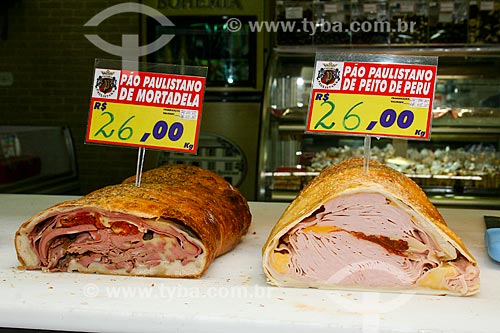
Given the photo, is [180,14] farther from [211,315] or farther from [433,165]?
[211,315]

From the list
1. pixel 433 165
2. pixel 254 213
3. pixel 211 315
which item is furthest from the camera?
pixel 433 165

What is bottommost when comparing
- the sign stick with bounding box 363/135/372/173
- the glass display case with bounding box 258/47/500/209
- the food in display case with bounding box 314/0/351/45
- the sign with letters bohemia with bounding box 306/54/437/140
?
the glass display case with bounding box 258/47/500/209

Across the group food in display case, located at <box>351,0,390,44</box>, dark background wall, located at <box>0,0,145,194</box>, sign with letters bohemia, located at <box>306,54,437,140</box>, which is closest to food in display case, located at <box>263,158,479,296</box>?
sign with letters bohemia, located at <box>306,54,437,140</box>

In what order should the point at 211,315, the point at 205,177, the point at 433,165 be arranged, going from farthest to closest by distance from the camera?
1. the point at 433,165
2. the point at 205,177
3. the point at 211,315

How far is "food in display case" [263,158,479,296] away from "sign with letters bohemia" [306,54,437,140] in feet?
0.59

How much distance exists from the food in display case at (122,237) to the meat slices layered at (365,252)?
25 centimetres

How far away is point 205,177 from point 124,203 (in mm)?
550

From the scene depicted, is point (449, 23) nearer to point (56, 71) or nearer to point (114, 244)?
point (114, 244)

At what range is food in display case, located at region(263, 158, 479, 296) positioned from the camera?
1829 mm

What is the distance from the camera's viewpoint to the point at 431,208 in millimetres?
2020

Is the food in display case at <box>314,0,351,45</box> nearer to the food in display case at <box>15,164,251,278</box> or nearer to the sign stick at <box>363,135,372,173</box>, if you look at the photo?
the sign stick at <box>363,135,372,173</box>

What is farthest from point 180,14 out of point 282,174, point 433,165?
point 433,165

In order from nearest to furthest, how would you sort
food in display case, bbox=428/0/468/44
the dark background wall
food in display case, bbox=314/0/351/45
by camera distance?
food in display case, bbox=428/0/468/44
food in display case, bbox=314/0/351/45
the dark background wall

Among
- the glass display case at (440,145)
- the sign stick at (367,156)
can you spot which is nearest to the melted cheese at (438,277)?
the sign stick at (367,156)
